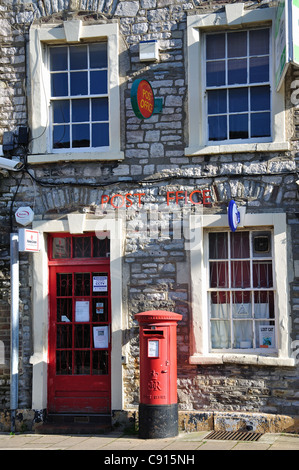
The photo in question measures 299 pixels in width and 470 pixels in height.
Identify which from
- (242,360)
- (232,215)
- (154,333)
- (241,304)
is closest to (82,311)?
(154,333)

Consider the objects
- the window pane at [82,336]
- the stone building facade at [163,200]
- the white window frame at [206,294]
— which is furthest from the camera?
the window pane at [82,336]

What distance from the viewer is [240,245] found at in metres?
9.43

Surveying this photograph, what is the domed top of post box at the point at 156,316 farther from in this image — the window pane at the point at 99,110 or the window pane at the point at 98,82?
the window pane at the point at 98,82

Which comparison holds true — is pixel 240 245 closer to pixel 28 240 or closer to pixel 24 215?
pixel 28 240

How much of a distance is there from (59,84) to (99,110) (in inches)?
29.3

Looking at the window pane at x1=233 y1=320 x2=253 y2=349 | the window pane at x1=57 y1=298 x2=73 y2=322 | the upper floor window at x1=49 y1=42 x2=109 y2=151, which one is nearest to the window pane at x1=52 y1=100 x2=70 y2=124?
the upper floor window at x1=49 y1=42 x2=109 y2=151

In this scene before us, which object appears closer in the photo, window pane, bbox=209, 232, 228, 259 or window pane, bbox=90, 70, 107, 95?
window pane, bbox=209, 232, 228, 259

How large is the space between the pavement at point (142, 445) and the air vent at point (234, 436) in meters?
0.08

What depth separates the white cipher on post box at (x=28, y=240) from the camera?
924cm

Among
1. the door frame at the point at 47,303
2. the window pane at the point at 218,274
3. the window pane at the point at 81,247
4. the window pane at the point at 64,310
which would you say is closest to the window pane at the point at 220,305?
the window pane at the point at 218,274

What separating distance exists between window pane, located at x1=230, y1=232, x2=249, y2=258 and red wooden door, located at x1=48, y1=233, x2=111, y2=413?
1811mm

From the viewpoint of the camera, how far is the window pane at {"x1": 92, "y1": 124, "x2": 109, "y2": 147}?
32.5ft

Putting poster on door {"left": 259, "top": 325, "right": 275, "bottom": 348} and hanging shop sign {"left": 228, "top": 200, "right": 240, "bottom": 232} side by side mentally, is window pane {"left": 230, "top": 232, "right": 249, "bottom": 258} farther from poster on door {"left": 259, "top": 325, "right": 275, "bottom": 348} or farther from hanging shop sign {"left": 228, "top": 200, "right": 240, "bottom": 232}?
poster on door {"left": 259, "top": 325, "right": 275, "bottom": 348}

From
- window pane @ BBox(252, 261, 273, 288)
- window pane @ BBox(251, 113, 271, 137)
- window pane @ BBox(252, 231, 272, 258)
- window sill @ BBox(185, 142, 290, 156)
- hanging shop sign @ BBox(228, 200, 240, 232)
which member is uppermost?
window pane @ BBox(251, 113, 271, 137)
